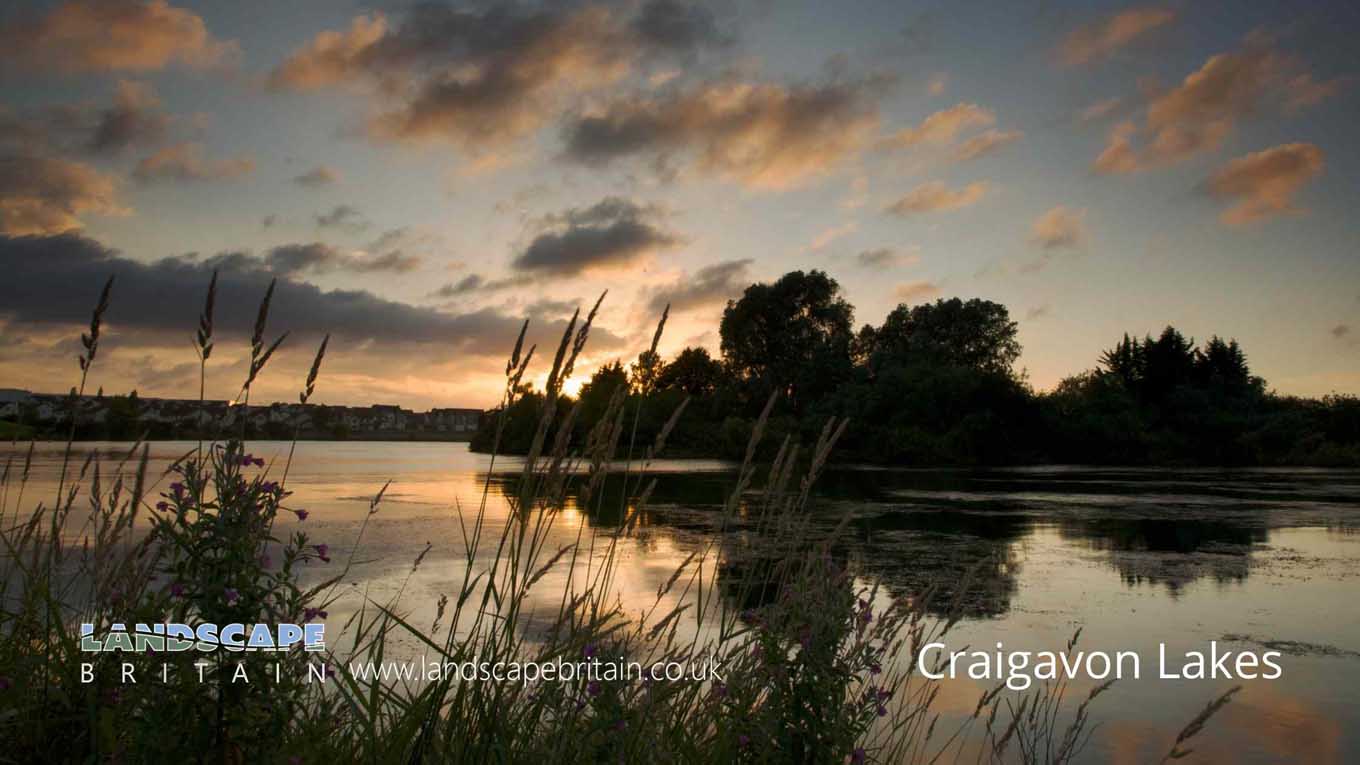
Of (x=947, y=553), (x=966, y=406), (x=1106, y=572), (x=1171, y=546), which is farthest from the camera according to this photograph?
(x=966, y=406)

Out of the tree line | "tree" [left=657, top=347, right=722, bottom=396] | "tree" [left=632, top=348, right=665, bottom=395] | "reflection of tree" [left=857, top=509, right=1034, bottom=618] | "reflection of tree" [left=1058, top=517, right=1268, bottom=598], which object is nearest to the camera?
"tree" [left=632, top=348, right=665, bottom=395]

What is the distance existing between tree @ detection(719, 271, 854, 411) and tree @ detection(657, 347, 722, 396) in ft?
10.4

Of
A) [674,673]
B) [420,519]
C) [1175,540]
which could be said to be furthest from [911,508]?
[674,673]

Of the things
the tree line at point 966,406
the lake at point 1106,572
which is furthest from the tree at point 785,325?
the lake at point 1106,572

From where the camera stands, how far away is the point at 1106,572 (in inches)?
380

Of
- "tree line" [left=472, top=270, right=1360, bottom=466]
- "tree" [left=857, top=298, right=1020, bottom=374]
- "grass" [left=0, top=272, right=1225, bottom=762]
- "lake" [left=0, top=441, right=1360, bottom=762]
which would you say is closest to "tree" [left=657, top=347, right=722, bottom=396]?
"tree line" [left=472, top=270, right=1360, bottom=466]

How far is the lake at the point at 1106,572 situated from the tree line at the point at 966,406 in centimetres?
1779

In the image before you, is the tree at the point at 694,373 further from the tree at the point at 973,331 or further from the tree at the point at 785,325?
the tree at the point at 973,331

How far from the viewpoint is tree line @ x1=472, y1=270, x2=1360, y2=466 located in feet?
133

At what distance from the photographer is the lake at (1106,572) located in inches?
195

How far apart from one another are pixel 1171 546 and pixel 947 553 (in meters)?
3.79

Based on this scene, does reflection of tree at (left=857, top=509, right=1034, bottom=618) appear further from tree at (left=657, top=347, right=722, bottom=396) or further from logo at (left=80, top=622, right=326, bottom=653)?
tree at (left=657, top=347, right=722, bottom=396)

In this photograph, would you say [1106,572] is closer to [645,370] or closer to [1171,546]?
[1171,546]

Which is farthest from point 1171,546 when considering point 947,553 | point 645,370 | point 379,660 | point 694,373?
point 694,373
